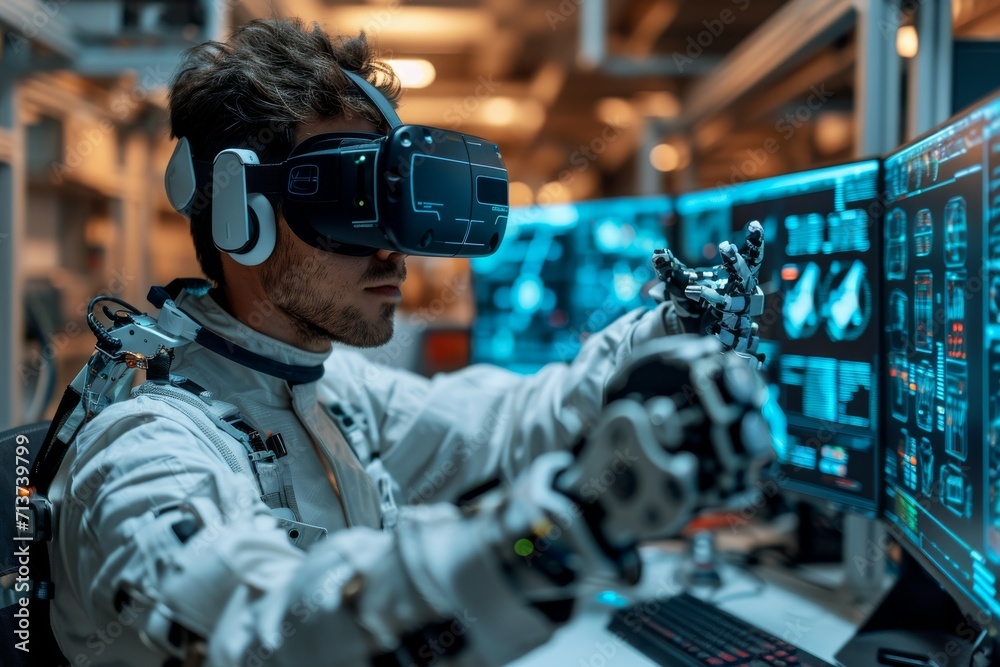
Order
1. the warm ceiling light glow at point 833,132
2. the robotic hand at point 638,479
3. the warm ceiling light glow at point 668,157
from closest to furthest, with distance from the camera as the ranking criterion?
the robotic hand at point 638,479, the warm ceiling light glow at point 833,132, the warm ceiling light glow at point 668,157

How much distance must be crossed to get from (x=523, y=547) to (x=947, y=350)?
58 cm

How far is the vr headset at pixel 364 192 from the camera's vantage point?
811mm

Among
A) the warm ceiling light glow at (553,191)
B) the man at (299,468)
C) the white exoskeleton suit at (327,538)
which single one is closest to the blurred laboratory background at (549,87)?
the man at (299,468)

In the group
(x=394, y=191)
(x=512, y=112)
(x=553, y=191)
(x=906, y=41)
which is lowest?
(x=394, y=191)

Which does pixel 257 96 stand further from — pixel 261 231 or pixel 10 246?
pixel 10 246

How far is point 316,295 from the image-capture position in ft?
3.20

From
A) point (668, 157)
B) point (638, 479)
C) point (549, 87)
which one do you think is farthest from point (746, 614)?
point (549, 87)

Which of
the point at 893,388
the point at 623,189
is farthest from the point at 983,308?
the point at 623,189

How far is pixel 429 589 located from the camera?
520mm

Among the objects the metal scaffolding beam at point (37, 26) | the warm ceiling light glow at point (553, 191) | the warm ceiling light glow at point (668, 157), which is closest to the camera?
the metal scaffolding beam at point (37, 26)

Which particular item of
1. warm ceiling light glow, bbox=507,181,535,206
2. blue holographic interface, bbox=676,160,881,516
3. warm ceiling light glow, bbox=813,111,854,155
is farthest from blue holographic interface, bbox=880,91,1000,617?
warm ceiling light glow, bbox=507,181,535,206

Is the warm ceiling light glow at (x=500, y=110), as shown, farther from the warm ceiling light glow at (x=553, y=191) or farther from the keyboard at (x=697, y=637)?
the keyboard at (x=697, y=637)

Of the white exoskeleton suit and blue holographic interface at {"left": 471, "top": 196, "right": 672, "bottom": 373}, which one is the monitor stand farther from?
blue holographic interface at {"left": 471, "top": 196, "right": 672, "bottom": 373}

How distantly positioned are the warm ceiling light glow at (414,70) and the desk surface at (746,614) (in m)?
3.15
